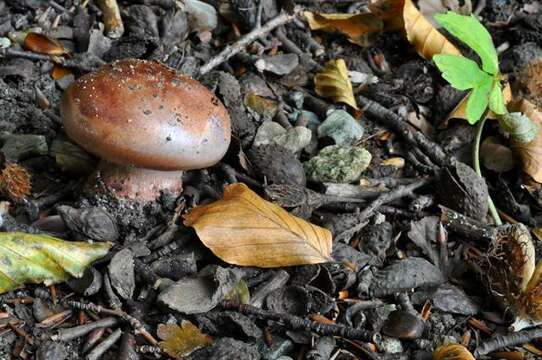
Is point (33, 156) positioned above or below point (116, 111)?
below

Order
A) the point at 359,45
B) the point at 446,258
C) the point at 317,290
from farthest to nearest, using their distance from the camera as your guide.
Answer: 1. the point at 359,45
2. the point at 446,258
3. the point at 317,290

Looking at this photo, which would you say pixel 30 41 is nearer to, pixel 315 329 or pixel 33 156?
pixel 33 156

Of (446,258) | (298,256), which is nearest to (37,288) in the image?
(298,256)

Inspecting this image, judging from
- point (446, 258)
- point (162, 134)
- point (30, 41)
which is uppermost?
point (162, 134)

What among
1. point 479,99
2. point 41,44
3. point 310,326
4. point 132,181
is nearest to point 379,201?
point 479,99

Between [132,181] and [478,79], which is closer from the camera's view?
[132,181]

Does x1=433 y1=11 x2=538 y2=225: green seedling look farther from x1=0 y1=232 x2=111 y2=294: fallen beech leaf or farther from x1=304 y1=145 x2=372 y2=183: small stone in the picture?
x1=0 y1=232 x2=111 y2=294: fallen beech leaf

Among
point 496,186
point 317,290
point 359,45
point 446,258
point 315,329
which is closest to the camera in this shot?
point 315,329

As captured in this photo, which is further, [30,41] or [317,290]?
[30,41]

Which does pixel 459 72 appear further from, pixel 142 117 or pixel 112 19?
pixel 112 19
